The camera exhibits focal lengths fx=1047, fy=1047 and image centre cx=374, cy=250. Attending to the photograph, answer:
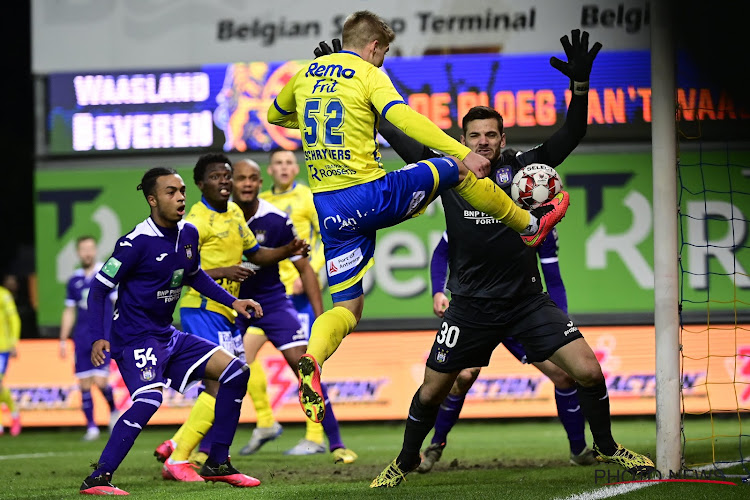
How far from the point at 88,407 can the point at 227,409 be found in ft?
19.4

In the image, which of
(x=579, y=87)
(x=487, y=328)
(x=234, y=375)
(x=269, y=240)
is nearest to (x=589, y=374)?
(x=487, y=328)

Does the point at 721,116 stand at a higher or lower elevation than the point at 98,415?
higher

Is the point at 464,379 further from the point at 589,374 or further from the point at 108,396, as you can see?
the point at 108,396

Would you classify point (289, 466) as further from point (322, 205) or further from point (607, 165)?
point (607, 165)

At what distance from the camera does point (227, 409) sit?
21.7 ft

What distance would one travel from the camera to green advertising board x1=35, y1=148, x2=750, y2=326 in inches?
474

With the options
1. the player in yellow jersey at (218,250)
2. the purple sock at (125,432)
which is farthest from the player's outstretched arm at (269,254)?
the purple sock at (125,432)

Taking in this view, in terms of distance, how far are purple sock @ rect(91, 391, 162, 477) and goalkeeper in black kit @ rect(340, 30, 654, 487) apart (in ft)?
4.72

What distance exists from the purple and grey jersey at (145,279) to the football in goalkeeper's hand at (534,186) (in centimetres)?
216

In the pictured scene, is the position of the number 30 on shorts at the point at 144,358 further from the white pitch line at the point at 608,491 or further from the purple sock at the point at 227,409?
the white pitch line at the point at 608,491

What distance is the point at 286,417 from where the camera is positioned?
1221 cm

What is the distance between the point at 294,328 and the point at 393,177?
109 inches

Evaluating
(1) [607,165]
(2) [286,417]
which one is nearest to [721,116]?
(1) [607,165]

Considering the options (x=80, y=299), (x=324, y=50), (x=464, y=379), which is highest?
(x=324, y=50)
